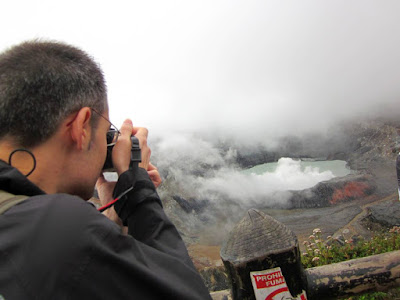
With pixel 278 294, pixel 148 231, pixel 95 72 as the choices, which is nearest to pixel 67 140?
pixel 95 72

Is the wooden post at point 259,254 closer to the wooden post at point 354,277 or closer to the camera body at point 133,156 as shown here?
the wooden post at point 354,277

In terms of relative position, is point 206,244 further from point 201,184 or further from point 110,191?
point 110,191

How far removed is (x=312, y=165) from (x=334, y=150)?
4.53m

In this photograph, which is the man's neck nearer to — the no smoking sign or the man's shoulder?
the man's shoulder

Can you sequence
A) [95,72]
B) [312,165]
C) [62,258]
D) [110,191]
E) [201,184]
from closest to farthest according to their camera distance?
[62,258] < [95,72] < [110,191] < [201,184] < [312,165]

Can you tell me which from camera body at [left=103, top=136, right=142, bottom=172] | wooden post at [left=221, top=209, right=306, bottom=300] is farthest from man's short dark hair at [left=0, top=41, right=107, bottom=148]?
wooden post at [left=221, top=209, right=306, bottom=300]

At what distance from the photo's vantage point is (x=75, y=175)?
42.3 inches

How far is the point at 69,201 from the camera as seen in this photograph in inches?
31.3

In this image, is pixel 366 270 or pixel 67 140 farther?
pixel 366 270

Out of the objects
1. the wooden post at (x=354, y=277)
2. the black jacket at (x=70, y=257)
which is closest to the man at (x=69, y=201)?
the black jacket at (x=70, y=257)

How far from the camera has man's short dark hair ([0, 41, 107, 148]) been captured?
38.9 inches

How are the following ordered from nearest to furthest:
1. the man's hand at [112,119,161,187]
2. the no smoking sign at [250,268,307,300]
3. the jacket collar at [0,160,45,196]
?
the jacket collar at [0,160,45,196] < the man's hand at [112,119,161,187] < the no smoking sign at [250,268,307,300]

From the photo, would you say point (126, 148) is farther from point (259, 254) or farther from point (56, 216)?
point (259, 254)

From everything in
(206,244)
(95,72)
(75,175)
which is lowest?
(206,244)
